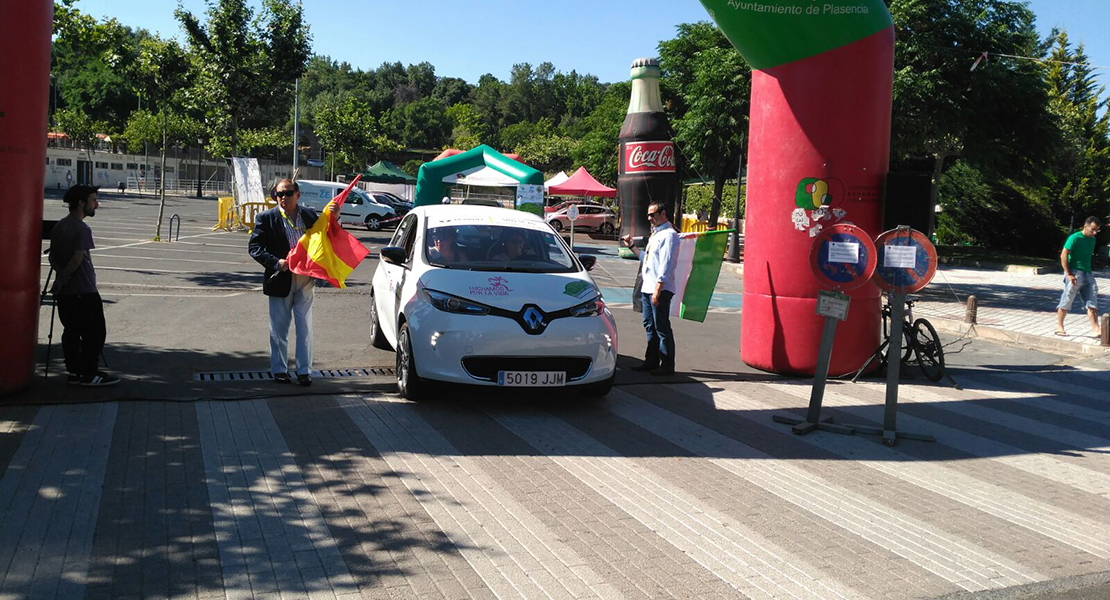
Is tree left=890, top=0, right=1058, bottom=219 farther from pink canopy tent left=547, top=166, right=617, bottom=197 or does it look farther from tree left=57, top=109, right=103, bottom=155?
tree left=57, top=109, right=103, bottom=155

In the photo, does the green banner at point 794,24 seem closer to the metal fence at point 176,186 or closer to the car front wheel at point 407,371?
the car front wheel at point 407,371

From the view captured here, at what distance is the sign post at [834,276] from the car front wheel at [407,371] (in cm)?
317

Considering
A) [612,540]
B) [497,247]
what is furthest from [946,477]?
[497,247]

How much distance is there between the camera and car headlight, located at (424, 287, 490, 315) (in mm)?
7516

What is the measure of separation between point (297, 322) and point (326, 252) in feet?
2.37

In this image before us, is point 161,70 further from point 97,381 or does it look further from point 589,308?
point 589,308

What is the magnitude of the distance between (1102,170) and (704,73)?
62.3 ft

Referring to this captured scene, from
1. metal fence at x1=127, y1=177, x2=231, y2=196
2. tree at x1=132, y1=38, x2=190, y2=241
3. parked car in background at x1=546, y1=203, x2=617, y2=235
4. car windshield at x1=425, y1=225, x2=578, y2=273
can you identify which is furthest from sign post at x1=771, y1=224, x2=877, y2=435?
metal fence at x1=127, y1=177, x2=231, y2=196

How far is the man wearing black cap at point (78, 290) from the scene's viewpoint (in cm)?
754

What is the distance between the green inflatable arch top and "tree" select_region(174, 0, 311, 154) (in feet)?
20.2

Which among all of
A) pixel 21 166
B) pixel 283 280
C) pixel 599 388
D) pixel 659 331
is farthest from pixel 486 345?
pixel 21 166

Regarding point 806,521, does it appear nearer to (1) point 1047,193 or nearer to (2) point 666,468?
(2) point 666,468

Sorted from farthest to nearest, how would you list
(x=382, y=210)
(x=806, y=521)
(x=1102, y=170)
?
1. (x=382, y=210)
2. (x=1102, y=170)
3. (x=806, y=521)

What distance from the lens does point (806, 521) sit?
5297 millimetres
